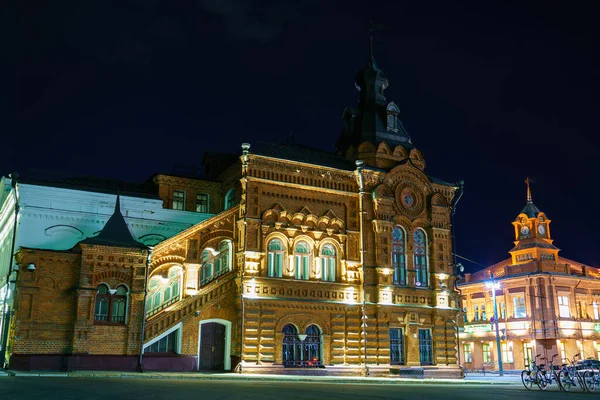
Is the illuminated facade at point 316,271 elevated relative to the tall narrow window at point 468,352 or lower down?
elevated

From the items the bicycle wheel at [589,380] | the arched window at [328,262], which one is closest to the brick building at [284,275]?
the arched window at [328,262]

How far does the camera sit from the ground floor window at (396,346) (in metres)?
36.9

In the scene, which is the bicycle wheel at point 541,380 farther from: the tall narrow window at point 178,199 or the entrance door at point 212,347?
the tall narrow window at point 178,199

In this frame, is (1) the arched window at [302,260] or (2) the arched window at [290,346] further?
(1) the arched window at [302,260]

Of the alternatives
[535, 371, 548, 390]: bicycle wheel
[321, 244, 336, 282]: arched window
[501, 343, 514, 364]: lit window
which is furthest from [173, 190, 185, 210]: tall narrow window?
[501, 343, 514, 364]: lit window

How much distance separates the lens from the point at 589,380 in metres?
25.3

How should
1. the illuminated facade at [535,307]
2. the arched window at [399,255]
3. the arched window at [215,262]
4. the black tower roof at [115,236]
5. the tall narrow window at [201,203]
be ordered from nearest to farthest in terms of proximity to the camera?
the black tower roof at [115,236] → the arched window at [215,262] → the arched window at [399,255] → the tall narrow window at [201,203] → the illuminated facade at [535,307]

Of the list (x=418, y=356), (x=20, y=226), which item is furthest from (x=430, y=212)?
(x=20, y=226)


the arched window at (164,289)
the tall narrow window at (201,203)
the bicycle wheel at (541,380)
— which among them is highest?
the tall narrow window at (201,203)

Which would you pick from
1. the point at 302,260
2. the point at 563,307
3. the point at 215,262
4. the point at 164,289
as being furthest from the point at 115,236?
the point at 563,307

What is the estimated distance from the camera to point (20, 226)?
113ft

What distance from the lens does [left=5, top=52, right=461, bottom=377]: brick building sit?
101 ft

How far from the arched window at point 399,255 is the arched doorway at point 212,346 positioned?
35.1ft

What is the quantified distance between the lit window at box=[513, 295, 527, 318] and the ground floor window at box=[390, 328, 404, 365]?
27924 millimetres
